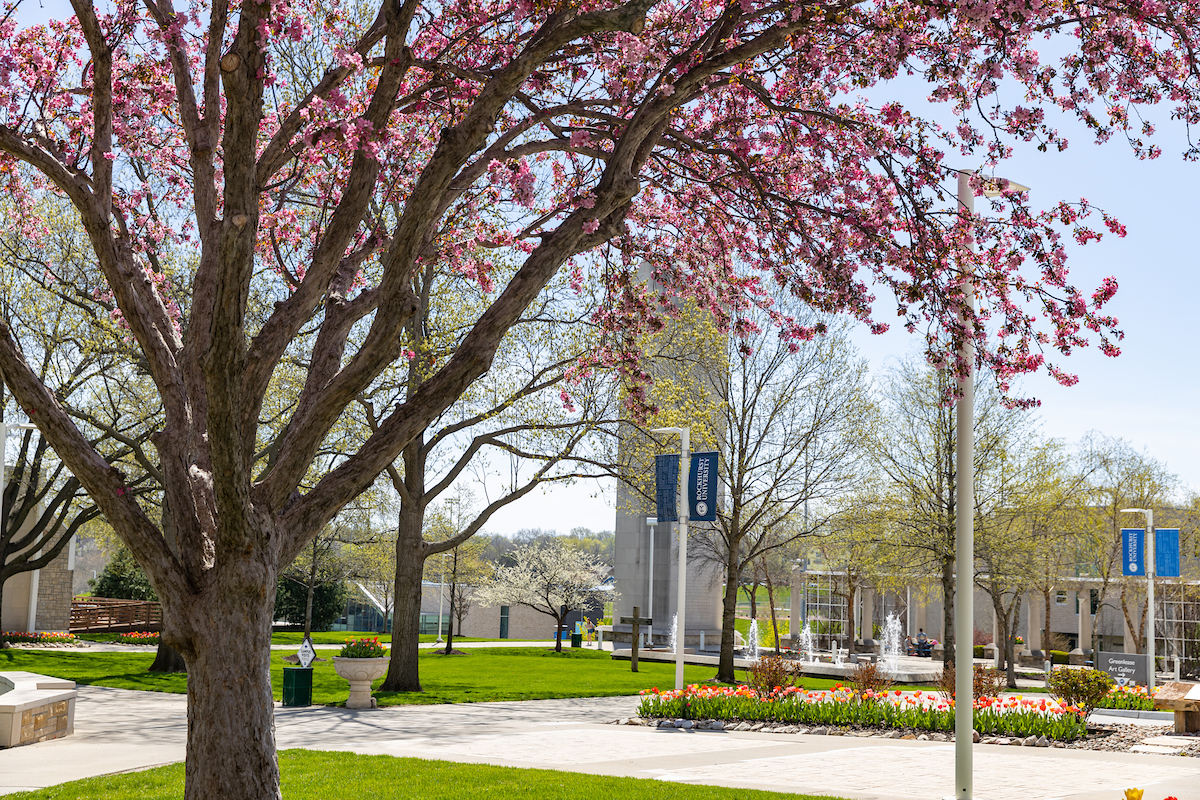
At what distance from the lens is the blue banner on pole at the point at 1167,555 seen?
22.9m

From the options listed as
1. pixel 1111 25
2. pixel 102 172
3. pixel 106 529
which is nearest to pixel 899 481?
pixel 1111 25

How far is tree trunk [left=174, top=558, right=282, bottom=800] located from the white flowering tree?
110ft

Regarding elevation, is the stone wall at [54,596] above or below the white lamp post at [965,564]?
below

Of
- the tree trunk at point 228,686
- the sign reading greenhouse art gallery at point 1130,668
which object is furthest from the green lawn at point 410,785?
the sign reading greenhouse art gallery at point 1130,668

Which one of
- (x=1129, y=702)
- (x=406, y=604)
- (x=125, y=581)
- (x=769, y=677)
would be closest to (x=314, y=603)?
(x=125, y=581)

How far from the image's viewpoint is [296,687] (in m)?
16.9

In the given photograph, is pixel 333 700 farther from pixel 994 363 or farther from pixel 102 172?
pixel 994 363

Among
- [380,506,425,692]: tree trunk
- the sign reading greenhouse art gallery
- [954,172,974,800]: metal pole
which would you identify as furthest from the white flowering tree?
[954,172,974,800]: metal pole

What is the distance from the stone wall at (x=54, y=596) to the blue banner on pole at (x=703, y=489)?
30.0 m

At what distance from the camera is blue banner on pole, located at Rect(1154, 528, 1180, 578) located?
22938 millimetres

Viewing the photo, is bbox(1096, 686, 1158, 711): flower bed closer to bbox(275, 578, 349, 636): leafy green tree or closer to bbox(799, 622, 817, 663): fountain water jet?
bbox(799, 622, 817, 663): fountain water jet

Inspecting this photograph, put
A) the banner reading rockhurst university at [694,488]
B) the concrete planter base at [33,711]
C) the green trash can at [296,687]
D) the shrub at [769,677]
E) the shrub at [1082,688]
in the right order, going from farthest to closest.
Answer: the banner reading rockhurst university at [694,488] → the green trash can at [296,687] → the shrub at [769,677] → the shrub at [1082,688] → the concrete planter base at [33,711]

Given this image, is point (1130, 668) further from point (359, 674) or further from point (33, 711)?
point (33, 711)

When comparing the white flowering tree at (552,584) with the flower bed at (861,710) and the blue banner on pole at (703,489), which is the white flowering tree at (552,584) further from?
the flower bed at (861,710)
